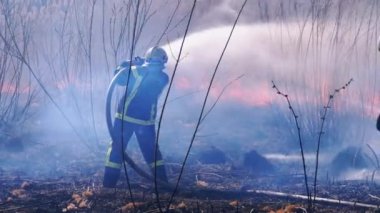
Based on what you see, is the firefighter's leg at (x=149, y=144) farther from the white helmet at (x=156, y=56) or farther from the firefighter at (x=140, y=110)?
the white helmet at (x=156, y=56)

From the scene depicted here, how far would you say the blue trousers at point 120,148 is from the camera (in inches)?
253

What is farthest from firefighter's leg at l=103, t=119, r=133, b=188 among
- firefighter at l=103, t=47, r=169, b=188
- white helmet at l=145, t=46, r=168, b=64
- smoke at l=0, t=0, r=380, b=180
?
smoke at l=0, t=0, r=380, b=180

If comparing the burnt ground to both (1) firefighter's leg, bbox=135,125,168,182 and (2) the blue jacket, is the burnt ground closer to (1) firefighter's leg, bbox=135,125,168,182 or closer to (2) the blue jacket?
(1) firefighter's leg, bbox=135,125,168,182

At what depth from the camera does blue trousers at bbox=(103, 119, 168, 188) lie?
21.1ft

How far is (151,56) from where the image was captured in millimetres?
6609

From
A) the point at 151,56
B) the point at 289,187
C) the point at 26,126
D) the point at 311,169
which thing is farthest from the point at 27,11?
the point at 311,169

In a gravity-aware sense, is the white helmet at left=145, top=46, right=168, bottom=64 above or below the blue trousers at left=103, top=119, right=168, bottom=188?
above

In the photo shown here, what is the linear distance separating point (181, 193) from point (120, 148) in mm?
1185

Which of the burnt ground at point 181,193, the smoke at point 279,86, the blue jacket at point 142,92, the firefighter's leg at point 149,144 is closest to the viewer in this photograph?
the burnt ground at point 181,193

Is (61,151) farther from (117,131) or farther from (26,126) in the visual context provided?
(117,131)

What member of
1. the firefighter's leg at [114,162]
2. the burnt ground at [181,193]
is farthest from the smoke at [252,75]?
the firefighter's leg at [114,162]

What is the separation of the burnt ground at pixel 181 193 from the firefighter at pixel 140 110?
1.21 ft

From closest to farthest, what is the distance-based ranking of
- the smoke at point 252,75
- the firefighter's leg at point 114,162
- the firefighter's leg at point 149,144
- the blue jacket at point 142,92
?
the firefighter's leg at point 114,162, the blue jacket at point 142,92, the firefighter's leg at point 149,144, the smoke at point 252,75

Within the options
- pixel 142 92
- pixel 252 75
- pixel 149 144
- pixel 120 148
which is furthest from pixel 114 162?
pixel 252 75
